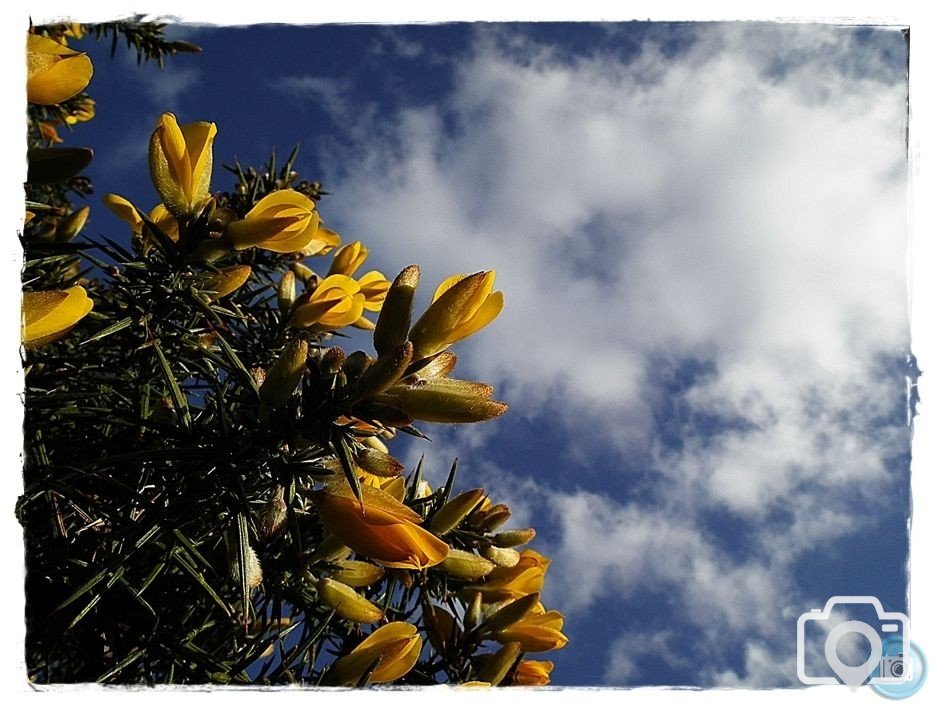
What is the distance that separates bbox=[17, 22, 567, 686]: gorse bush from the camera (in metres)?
0.57

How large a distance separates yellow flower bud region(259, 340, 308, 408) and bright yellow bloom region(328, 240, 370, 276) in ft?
2.10

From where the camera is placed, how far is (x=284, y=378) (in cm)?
57

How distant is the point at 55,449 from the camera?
774mm

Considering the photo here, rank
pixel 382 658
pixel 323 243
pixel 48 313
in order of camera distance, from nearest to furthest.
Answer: pixel 48 313 → pixel 382 658 → pixel 323 243

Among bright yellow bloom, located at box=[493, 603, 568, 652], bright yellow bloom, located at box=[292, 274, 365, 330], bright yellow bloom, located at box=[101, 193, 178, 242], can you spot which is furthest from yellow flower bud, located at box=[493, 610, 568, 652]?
bright yellow bloom, located at box=[101, 193, 178, 242]

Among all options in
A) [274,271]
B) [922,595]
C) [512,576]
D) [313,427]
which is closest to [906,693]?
[922,595]

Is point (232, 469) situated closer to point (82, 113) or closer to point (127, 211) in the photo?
point (127, 211)

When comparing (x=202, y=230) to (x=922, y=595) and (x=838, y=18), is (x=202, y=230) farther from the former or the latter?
(x=922, y=595)

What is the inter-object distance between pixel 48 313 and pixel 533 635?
0.67 m

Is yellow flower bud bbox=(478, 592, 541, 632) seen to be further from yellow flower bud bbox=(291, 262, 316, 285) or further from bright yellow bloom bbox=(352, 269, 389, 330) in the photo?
yellow flower bud bbox=(291, 262, 316, 285)

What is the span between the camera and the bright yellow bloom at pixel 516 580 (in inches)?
36.3

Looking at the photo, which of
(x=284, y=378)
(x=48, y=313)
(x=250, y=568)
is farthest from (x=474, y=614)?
(x=48, y=313)

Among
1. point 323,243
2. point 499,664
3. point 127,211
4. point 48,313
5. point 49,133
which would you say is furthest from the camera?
point 49,133

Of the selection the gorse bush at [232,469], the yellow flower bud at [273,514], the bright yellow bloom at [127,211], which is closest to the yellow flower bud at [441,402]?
the gorse bush at [232,469]
